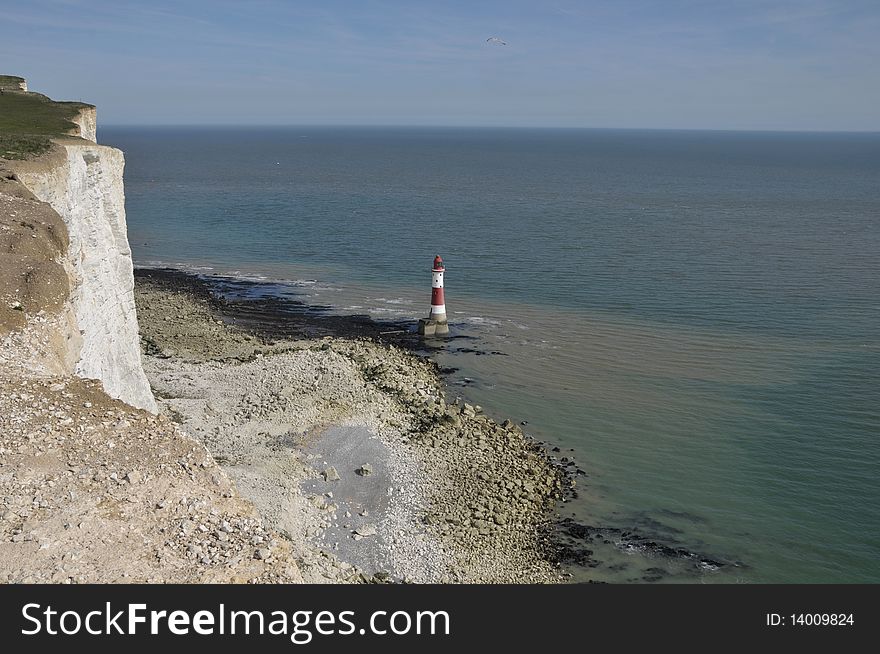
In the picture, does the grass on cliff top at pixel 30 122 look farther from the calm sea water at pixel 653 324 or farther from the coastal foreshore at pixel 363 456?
the calm sea water at pixel 653 324

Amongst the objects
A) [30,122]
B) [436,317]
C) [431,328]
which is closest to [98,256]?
[30,122]

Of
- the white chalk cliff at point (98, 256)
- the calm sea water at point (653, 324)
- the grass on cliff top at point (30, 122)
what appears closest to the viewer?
the white chalk cliff at point (98, 256)

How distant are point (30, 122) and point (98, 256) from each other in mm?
11123

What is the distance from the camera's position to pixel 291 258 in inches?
2466

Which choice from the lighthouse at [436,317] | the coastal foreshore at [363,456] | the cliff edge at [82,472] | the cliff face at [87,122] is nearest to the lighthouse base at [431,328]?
the lighthouse at [436,317]

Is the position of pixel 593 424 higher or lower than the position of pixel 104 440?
lower

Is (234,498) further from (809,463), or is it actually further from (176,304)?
(176,304)

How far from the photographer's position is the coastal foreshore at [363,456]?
20.2 m

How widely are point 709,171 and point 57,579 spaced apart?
537 feet

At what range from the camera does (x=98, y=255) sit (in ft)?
78.6

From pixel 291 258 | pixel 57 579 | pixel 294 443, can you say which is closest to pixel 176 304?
pixel 291 258

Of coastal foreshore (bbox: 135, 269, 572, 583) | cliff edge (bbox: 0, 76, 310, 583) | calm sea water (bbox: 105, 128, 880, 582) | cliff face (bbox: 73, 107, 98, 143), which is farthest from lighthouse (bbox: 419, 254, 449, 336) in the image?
cliff edge (bbox: 0, 76, 310, 583)

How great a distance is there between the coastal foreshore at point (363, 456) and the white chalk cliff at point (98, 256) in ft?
11.8

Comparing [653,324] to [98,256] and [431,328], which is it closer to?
[431,328]
